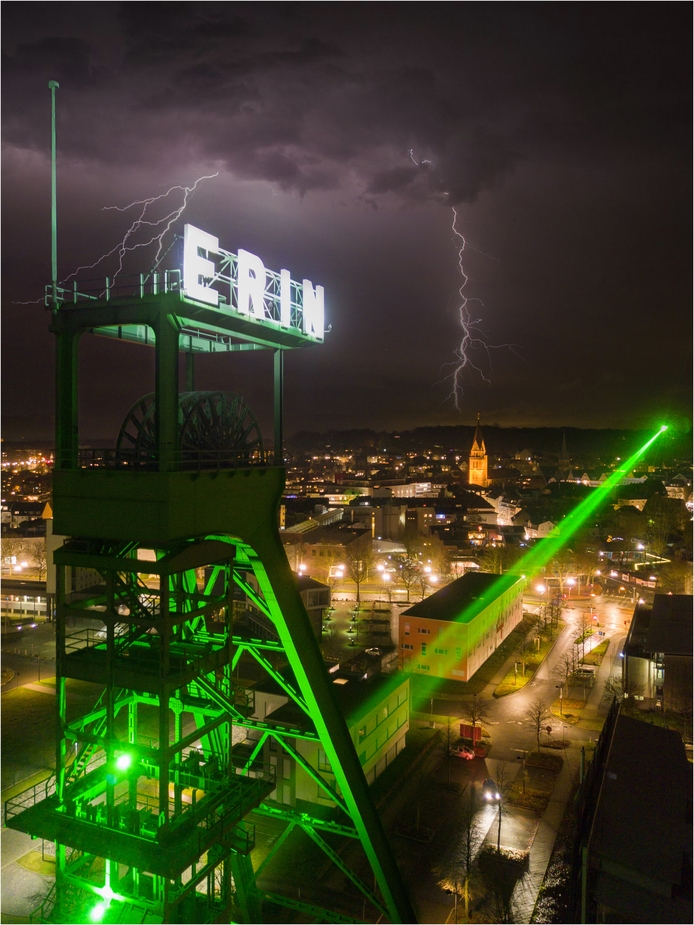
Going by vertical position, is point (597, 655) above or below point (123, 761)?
below

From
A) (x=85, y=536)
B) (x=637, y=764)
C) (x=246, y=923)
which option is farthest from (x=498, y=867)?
(x=85, y=536)

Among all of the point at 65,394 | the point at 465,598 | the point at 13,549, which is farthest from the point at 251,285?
the point at 13,549

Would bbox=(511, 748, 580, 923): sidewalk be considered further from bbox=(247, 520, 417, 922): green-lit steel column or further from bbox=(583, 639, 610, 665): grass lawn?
bbox=(583, 639, 610, 665): grass lawn

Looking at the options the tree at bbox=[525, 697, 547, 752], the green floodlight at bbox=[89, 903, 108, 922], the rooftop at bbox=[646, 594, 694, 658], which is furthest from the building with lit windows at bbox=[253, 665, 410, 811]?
the rooftop at bbox=[646, 594, 694, 658]

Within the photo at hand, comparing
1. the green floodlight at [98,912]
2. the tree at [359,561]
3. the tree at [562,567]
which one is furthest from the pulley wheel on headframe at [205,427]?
the tree at [562,567]

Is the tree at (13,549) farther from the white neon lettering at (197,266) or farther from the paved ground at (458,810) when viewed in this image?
the white neon lettering at (197,266)

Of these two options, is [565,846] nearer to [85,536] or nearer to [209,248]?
[85,536]

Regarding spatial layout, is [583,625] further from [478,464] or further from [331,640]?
[478,464]
